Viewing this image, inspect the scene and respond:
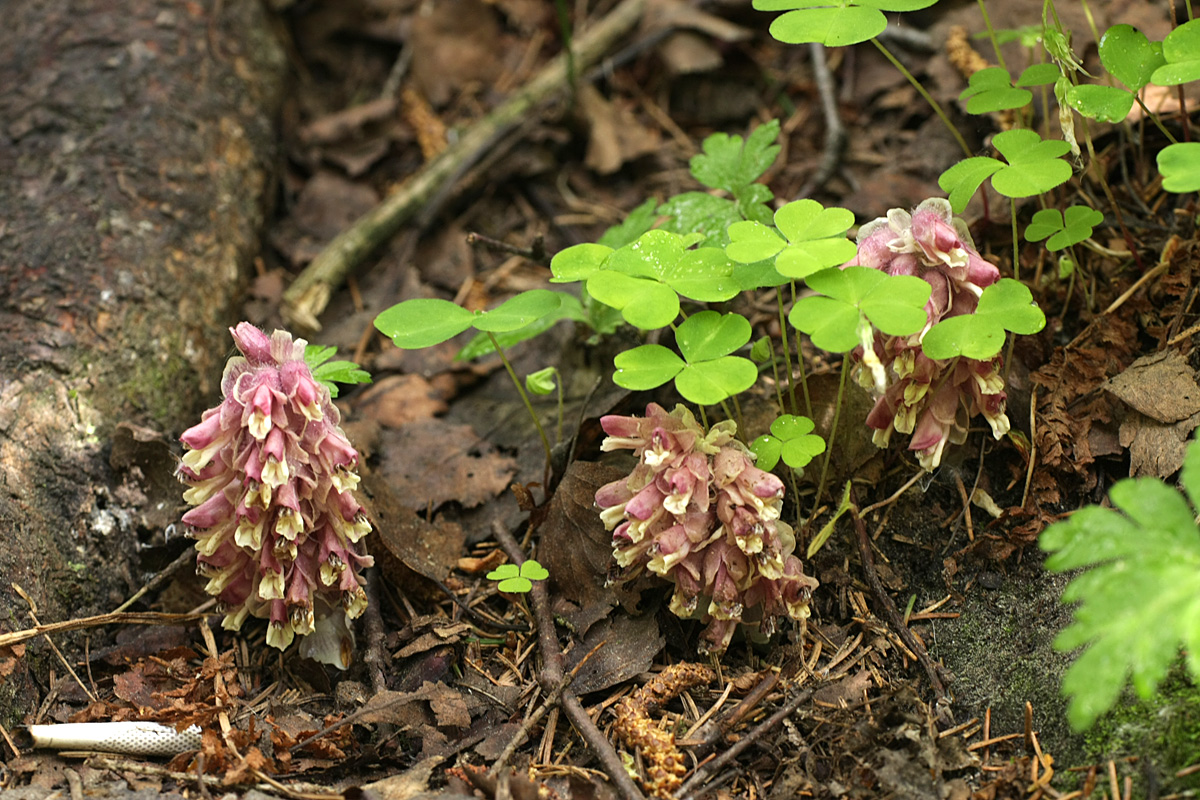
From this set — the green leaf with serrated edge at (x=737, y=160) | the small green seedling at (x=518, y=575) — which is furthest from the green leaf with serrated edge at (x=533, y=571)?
the green leaf with serrated edge at (x=737, y=160)

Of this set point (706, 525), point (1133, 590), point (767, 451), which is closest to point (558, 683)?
point (706, 525)

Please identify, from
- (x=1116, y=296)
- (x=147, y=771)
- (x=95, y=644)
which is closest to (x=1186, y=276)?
(x=1116, y=296)

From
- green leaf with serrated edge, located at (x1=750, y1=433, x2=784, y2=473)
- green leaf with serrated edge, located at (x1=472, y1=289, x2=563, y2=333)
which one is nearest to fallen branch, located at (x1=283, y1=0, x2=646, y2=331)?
green leaf with serrated edge, located at (x1=472, y1=289, x2=563, y2=333)

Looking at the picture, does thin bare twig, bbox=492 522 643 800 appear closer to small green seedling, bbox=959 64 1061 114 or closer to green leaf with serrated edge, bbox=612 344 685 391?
green leaf with serrated edge, bbox=612 344 685 391

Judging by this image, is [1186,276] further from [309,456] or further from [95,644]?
[95,644]

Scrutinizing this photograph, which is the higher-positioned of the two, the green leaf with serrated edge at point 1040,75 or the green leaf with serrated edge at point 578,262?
the green leaf with serrated edge at point 1040,75

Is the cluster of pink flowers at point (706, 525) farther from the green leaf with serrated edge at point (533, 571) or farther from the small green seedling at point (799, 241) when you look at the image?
the small green seedling at point (799, 241)
